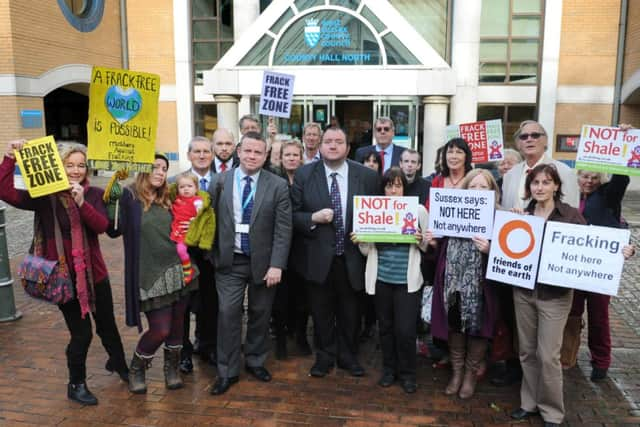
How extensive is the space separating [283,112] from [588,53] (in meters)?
14.0

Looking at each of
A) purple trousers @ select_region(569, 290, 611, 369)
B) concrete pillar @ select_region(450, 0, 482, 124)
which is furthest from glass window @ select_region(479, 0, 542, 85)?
purple trousers @ select_region(569, 290, 611, 369)

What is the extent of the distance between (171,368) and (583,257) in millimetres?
3475

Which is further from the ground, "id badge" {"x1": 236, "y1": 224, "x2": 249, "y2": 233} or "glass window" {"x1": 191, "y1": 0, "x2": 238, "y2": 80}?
"glass window" {"x1": 191, "y1": 0, "x2": 238, "y2": 80}

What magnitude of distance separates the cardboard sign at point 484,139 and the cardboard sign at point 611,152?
85.4 inches

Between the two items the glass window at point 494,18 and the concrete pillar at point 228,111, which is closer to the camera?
the concrete pillar at point 228,111

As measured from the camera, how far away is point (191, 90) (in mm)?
19953

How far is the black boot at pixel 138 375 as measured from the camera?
4.41 m

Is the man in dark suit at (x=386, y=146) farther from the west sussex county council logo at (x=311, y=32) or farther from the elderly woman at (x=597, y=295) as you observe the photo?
the west sussex county council logo at (x=311, y=32)

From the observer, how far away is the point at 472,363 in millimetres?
4387

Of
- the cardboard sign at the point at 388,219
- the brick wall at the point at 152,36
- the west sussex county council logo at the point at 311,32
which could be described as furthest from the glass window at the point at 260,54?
the cardboard sign at the point at 388,219

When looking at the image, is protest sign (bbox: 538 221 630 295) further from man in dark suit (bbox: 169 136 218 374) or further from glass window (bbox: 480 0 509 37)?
glass window (bbox: 480 0 509 37)

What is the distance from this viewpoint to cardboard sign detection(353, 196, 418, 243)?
14.2 feet

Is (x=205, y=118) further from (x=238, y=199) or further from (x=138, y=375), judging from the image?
(x=138, y=375)

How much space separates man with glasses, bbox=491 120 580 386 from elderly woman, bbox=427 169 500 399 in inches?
9.9
